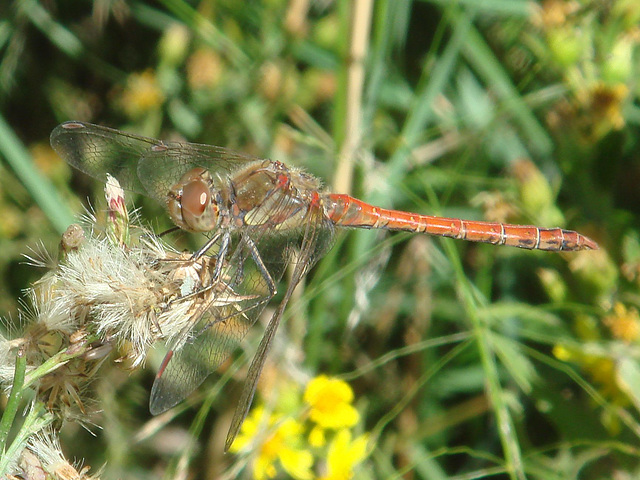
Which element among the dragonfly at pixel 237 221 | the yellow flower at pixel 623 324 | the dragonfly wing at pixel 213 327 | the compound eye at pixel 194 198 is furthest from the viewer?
the yellow flower at pixel 623 324

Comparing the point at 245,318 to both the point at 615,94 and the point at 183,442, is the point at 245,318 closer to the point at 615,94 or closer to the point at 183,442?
the point at 183,442

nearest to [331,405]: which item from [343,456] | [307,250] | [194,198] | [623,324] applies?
[343,456]

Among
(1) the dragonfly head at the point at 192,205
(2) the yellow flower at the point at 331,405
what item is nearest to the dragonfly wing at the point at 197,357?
(1) the dragonfly head at the point at 192,205

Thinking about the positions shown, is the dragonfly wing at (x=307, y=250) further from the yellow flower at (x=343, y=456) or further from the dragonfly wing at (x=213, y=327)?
the yellow flower at (x=343, y=456)

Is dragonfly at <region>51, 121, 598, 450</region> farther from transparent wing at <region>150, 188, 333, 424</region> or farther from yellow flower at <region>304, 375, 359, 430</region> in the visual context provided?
yellow flower at <region>304, 375, 359, 430</region>

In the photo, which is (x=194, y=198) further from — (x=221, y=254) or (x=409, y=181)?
(x=409, y=181)

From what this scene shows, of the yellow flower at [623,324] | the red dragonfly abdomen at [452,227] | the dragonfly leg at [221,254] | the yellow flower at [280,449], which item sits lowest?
the yellow flower at [280,449]

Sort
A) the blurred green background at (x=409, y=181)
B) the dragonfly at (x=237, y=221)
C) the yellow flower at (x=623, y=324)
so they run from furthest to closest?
the blurred green background at (x=409, y=181)
the yellow flower at (x=623, y=324)
the dragonfly at (x=237, y=221)
